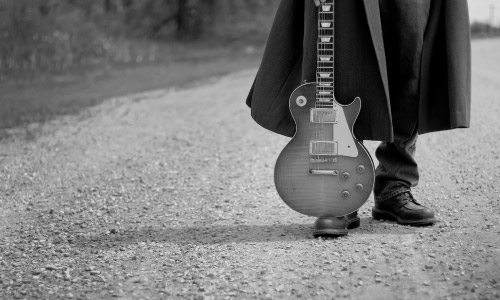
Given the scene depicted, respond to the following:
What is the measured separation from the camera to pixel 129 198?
5.42 m

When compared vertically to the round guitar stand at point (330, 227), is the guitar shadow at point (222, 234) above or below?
below

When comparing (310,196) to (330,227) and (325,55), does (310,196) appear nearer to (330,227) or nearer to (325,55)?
(330,227)

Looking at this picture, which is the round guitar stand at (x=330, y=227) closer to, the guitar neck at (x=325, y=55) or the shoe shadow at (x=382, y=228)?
the shoe shadow at (x=382, y=228)

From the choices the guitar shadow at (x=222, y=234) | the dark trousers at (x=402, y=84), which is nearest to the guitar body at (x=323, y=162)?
the guitar shadow at (x=222, y=234)

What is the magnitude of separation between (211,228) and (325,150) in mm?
880

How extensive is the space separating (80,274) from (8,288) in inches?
12.9

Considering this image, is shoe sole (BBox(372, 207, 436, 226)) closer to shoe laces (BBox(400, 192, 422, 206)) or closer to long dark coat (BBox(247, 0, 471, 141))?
shoe laces (BBox(400, 192, 422, 206))

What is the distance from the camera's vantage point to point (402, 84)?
4.23m

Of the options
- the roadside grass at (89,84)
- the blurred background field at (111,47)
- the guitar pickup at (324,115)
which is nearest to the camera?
the guitar pickup at (324,115)

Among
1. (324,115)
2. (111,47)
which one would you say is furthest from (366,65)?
(111,47)

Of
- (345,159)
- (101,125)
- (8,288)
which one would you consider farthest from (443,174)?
(101,125)

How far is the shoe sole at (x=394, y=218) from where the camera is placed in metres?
4.31

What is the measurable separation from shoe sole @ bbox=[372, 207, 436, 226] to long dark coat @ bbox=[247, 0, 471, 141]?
485mm

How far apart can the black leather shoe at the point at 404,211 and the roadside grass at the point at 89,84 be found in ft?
15.7
